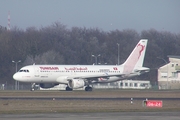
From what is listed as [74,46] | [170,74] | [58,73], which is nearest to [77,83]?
A: [58,73]

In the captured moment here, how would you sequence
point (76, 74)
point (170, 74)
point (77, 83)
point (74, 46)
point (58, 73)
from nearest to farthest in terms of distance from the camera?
point (77, 83) → point (58, 73) → point (76, 74) → point (170, 74) → point (74, 46)

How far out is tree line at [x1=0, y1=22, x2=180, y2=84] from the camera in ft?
424

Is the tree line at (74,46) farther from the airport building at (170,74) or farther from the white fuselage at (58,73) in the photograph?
the white fuselage at (58,73)

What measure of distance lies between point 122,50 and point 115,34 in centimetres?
1467

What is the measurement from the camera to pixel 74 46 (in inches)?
5925

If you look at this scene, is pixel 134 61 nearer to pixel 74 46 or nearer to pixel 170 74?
pixel 170 74

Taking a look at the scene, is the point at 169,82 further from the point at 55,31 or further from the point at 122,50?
the point at 55,31

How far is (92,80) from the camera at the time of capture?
85.6 m

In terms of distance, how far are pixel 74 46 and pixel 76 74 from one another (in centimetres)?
6636

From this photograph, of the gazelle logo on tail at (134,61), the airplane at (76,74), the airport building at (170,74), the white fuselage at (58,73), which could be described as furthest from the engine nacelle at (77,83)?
the airport building at (170,74)

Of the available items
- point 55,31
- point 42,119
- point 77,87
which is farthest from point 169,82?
point 42,119

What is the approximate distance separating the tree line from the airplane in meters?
35.6

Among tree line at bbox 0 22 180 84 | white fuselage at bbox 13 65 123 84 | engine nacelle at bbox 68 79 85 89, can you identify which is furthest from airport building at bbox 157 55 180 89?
engine nacelle at bbox 68 79 85 89

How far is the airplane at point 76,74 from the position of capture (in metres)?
81.7
